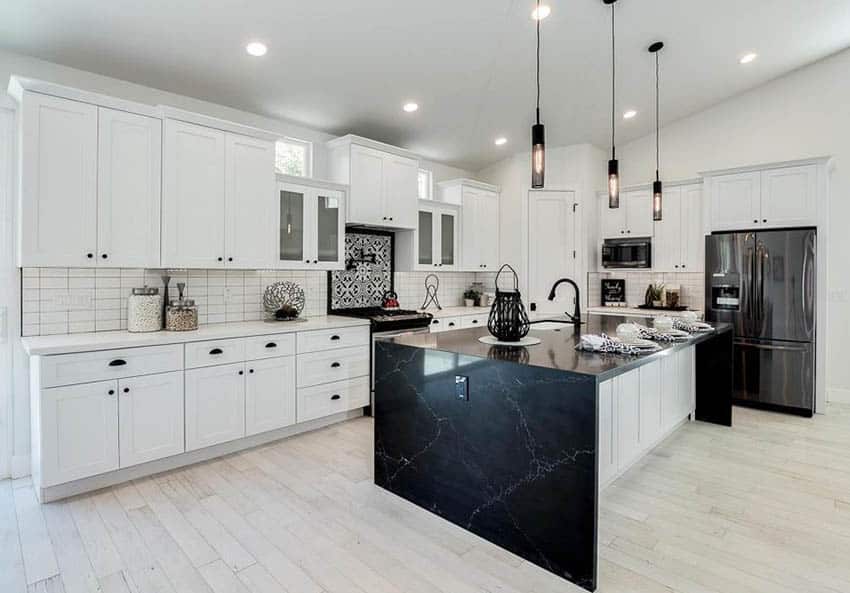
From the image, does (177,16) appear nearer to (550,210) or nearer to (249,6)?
(249,6)

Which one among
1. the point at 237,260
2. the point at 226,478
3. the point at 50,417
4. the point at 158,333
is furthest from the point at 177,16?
the point at 226,478

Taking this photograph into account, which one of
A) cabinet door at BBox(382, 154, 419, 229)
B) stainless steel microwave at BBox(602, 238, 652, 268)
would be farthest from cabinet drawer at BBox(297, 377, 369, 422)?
stainless steel microwave at BBox(602, 238, 652, 268)

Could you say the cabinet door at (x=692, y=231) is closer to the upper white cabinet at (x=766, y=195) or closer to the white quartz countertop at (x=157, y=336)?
the upper white cabinet at (x=766, y=195)

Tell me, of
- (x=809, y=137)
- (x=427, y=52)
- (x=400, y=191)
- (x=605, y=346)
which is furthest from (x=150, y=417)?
(x=809, y=137)

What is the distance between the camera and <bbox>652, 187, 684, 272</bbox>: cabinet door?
17.8 feet

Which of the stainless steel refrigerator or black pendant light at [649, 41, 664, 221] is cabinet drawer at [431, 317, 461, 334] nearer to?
black pendant light at [649, 41, 664, 221]

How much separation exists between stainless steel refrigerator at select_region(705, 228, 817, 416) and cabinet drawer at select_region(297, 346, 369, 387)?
142 inches

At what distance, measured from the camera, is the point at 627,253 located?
573 centimetres

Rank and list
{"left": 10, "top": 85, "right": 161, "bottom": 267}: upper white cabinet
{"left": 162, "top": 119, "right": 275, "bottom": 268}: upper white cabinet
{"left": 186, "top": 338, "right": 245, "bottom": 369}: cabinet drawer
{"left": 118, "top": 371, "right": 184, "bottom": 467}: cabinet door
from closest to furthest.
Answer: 1. {"left": 10, "top": 85, "right": 161, "bottom": 267}: upper white cabinet
2. {"left": 118, "top": 371, "right": 184, "bottom": 467}: cabinet door
3. {"left": 186, "top": 338, "right": 245, "bottom": 369}: cabinet drawer
4. {"left": 162, "top": 119, "right": 275, "bottom": 268}: upper white cabinet

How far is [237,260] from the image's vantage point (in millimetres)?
3633

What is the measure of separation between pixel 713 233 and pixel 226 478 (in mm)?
5085

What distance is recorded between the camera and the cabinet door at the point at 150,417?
288 cm

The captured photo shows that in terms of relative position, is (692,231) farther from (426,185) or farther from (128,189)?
(128,189)

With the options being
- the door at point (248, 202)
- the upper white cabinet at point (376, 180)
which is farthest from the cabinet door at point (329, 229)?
the door at point (248, 202)
